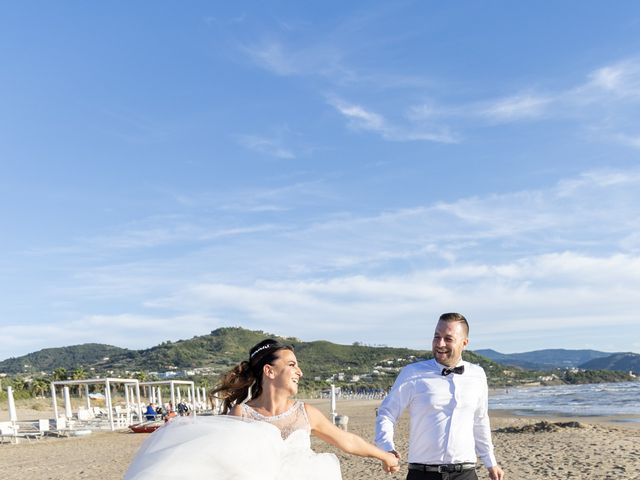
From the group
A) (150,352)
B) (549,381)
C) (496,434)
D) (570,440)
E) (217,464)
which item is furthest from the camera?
(150,352)

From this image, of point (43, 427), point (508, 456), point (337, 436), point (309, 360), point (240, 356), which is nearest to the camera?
point (337, 436)

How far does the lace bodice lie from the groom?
31.7 inches

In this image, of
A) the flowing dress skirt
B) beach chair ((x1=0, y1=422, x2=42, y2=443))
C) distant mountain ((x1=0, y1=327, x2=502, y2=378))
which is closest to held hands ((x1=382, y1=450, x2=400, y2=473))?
the flowing dress skirt

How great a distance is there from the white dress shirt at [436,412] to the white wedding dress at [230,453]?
0.93 metres

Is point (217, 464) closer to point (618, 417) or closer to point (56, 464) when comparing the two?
point (56, 464)

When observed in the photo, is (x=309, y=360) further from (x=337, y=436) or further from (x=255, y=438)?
(x=255, y=438)

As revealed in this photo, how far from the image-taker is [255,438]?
10.4 ft

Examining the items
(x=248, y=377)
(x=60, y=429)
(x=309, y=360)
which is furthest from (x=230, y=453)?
(x=309, y=360)

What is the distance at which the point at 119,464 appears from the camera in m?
17.0

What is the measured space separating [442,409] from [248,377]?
1.26 m

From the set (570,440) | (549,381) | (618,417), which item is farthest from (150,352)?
(570,440)

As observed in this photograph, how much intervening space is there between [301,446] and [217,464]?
22.8 inches

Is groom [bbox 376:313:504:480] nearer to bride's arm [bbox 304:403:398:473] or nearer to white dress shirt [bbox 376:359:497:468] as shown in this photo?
white dress shirt [bbox 376:359:497:468]

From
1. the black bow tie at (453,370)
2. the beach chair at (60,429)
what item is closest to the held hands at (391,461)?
the black bow tie at (453,370)
